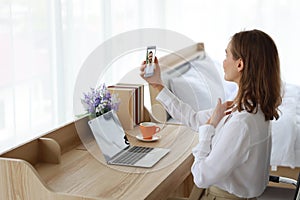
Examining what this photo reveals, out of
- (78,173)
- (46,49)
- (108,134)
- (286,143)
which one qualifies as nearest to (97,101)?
(108,134)

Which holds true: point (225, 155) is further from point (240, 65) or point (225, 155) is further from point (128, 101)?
point (128, 101)

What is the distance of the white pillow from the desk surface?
751 mm

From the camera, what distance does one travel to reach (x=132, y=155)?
1.94 m

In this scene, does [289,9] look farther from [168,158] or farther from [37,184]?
[37,184]

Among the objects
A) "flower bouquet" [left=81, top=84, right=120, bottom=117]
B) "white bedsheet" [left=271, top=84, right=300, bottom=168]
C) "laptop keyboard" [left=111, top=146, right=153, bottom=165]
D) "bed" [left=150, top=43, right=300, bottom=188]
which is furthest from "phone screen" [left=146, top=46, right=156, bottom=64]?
"white bedsheet" [left=271, top=84, right=300, bottom=168]

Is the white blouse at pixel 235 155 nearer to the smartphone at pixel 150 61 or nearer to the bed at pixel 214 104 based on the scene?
the smartphone at pixel 150 61

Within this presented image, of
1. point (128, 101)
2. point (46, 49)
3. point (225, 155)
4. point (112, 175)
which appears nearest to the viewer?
point (225, 155)

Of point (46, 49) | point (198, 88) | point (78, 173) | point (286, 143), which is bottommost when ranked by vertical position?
point (286, 143)

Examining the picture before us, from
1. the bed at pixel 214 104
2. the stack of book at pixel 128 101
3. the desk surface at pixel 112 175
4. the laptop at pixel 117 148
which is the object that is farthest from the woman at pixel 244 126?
the bed at pixel 214 104

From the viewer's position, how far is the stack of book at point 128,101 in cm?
223

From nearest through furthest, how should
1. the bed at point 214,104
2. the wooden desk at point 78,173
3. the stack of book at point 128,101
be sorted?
the wooden desk at point 78,173
the stack of book at point 128,101
the bed at point 214,104

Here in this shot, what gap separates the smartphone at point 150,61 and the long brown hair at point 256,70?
360 millimetres

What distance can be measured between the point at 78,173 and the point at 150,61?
0.51 metres

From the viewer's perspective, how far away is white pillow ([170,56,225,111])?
2834 millimetres
